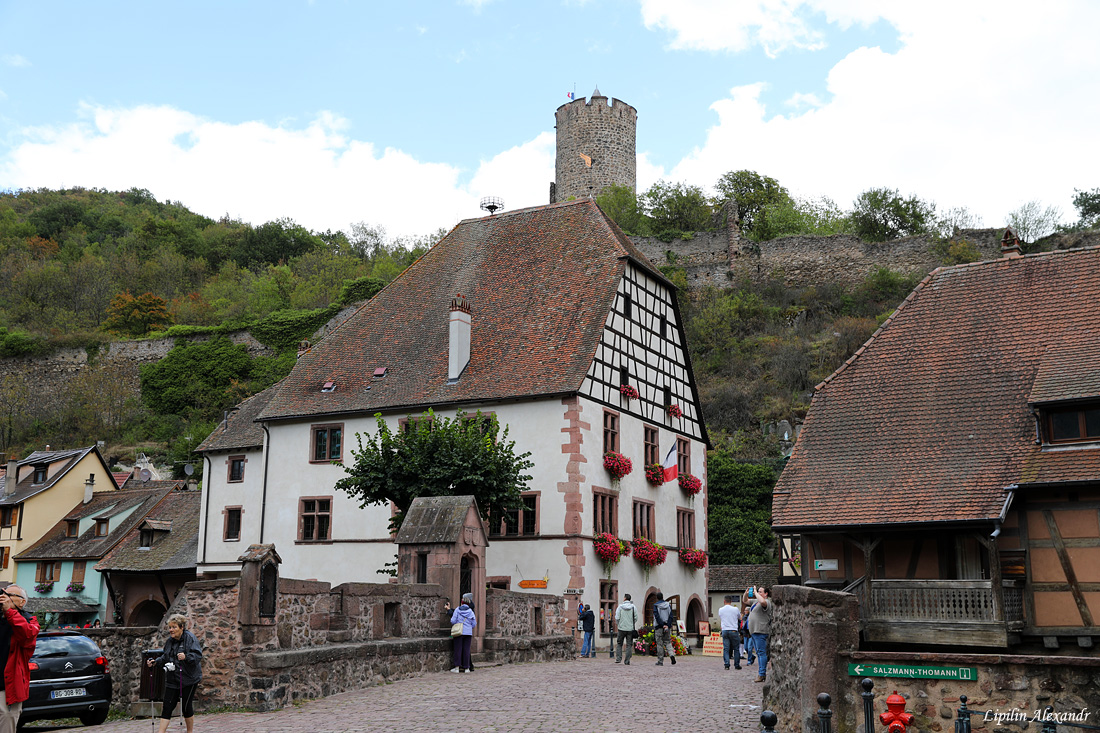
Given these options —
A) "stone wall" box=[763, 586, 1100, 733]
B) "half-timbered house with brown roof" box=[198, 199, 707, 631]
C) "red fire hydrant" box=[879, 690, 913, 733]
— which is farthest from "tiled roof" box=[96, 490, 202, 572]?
"red fire hydrant" box=[879, 690, 913, 733]

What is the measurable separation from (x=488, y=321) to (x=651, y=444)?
5.83 meters

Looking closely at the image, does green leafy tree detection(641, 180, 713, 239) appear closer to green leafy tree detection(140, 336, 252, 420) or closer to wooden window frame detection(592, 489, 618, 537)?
green leafy tree detection(140, 336, 252, 420)

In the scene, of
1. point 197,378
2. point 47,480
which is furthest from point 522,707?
point 197,378

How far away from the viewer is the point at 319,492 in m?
30.6

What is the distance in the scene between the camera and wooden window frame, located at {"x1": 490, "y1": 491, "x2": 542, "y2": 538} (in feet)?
88.3

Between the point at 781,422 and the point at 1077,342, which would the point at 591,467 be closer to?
the point at 1077,342

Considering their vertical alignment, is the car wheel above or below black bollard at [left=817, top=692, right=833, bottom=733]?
below

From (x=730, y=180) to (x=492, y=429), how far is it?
51159 millimetres

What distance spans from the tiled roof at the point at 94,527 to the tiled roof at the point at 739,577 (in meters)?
22.2

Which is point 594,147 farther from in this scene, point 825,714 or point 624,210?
point 825,714

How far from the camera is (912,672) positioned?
10.1 metres

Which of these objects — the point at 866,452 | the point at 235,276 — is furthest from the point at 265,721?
the point at 235,276

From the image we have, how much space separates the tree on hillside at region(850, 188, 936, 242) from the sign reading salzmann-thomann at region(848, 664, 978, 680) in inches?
2230

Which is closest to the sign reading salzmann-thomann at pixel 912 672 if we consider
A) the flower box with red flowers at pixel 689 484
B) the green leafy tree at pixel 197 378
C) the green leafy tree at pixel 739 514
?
the flower box with red flowers at pixel 689 484
